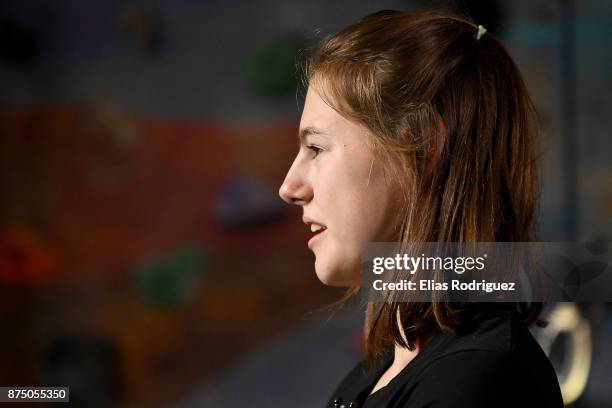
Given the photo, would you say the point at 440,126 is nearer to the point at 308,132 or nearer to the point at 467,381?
the point at 308,132

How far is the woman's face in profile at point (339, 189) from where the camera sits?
2.88 feet

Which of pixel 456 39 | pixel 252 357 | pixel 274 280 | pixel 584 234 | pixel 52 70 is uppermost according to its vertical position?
pixel 52 70

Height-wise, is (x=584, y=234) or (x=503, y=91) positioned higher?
(x=503, y=91)

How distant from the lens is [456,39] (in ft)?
2.82

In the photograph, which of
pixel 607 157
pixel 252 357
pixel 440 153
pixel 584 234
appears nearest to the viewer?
pixel 440 153

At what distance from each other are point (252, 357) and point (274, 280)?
0.85ft

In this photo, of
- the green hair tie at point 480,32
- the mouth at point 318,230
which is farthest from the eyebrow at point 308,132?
the green hair tie at point 480,32

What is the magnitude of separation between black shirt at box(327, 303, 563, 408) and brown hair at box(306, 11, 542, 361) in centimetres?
5

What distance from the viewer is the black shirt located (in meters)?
0.71

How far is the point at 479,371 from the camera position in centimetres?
72

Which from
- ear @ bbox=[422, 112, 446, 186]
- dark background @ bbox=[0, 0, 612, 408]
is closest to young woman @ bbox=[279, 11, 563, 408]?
ear @ bbox=[422, 112, 446, 186]

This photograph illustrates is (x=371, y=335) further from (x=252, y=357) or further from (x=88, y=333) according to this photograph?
(x=88, y=333)

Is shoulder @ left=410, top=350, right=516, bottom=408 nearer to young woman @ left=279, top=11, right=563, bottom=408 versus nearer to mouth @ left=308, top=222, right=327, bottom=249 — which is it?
young woman @ left=279, top=11, right=563, bottom=408

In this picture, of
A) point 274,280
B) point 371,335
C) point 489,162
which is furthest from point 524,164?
point 274,280
